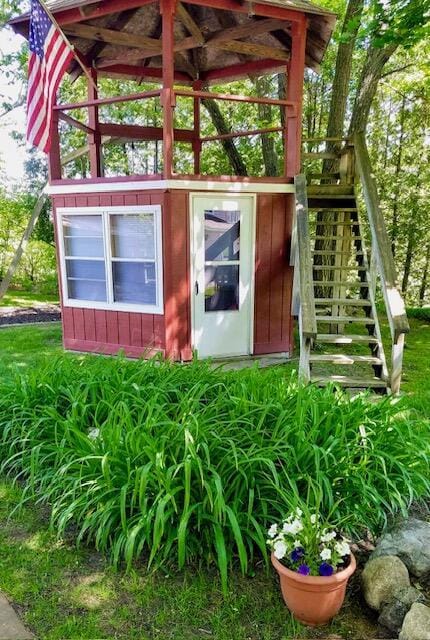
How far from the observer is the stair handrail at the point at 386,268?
4.29 meters

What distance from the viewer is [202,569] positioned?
2219 millimetres

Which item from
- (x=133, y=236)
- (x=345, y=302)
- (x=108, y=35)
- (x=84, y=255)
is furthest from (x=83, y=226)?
(x=345, y=302)

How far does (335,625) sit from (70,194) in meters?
5.46

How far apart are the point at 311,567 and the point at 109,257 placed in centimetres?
469

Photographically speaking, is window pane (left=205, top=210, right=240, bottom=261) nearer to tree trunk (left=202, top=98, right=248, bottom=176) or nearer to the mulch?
tree trunk (left=202, top=98, right=248, bottom=176)

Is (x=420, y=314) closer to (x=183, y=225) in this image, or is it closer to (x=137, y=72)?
(x=183, y=225)

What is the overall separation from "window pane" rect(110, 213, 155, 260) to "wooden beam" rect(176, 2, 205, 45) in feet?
8.11

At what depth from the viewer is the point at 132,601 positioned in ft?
6.64

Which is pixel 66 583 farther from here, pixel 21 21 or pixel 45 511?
pixel 21 21

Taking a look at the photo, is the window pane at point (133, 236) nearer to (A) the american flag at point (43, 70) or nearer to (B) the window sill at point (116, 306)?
(B) the window sill at point (116, 306)

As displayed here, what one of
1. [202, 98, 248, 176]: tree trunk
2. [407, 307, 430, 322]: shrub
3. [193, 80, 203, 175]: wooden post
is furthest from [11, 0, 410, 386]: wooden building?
[407, 307, 430, 322]: shrub

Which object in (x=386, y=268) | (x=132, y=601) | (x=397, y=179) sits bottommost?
(x=132, y=601)

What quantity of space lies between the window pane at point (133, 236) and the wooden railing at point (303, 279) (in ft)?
5.64

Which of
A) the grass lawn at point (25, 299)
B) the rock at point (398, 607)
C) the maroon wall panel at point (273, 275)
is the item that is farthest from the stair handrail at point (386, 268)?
the grass lawn at point (25, 299)
